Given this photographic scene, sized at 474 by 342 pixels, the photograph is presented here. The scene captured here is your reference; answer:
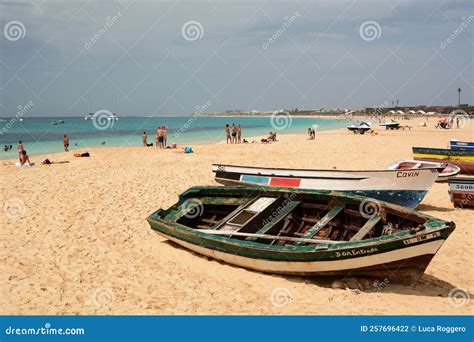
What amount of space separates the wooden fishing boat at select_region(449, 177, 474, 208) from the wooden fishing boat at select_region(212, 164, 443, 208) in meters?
1.39

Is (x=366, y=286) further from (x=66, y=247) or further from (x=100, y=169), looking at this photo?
(x=100, y=169)

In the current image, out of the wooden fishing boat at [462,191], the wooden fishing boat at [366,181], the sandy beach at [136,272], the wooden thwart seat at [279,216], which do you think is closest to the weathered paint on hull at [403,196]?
the wooden fishing boat at [366,181]

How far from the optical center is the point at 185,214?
10.4 meters

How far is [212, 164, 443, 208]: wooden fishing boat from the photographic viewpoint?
36.7ft

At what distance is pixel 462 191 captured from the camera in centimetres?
1212

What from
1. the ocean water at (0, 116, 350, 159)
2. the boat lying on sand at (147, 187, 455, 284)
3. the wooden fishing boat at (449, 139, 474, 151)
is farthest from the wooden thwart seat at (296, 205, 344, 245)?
the ocean water at (0, 116, 350, 159)

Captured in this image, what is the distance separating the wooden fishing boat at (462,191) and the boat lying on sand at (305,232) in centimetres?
510

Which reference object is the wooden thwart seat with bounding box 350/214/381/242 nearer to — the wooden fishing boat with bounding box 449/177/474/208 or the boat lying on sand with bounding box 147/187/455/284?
the boat lying on sand with bounding box 147/187/455/284

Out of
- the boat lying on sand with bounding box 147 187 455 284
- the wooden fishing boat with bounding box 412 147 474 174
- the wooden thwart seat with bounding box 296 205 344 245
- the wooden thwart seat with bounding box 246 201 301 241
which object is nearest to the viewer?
the boat lying on sand with bounding box 147 187 455 284

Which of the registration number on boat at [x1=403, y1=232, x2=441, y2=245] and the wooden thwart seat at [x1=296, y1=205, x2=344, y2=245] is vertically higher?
the wooden thwart seat at [x1=296, y1=205, x2=344, y2=245]

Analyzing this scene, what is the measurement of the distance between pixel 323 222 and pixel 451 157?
12.1 meters

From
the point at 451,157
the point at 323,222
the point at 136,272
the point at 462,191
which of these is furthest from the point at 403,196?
the point at 451,157

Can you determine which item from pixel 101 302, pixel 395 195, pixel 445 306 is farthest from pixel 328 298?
pixel 395 195

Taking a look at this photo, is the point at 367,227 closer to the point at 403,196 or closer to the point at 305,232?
the point at 305,232
